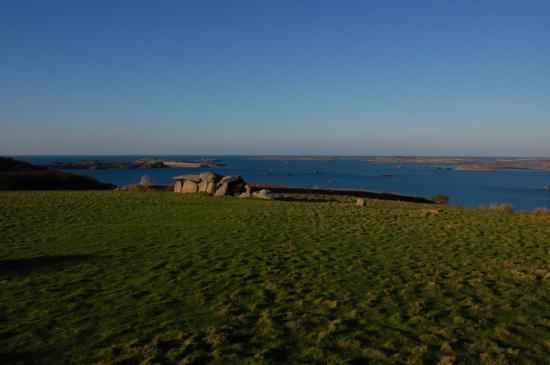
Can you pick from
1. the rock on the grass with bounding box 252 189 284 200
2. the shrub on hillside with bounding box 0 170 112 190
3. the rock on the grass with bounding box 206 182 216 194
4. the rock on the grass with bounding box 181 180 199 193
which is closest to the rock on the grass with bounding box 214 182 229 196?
the rock on the grass with bounding box 206 182 216 194

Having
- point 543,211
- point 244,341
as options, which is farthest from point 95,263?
point 543,211

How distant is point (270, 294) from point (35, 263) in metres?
7.83

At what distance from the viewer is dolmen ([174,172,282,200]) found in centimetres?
3247

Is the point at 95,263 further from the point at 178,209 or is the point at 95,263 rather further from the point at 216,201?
the point at 216,201

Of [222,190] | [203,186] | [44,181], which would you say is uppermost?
[44,181]

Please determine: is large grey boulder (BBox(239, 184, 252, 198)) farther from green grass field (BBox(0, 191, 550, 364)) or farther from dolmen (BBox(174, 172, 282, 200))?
green grass field (BBox(0, 191, 550, 364))

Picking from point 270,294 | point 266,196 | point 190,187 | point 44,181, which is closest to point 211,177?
point 190,187

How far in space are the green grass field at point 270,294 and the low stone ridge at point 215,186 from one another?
585 inches

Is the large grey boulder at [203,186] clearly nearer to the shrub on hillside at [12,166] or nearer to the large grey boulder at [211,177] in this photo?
the large grey boulder at [211,177]

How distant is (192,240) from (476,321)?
10.8 m

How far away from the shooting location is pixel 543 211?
26.8 meters

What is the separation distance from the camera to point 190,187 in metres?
35.3

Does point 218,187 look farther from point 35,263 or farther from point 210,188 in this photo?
point 35,263

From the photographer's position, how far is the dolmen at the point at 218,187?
107ft
